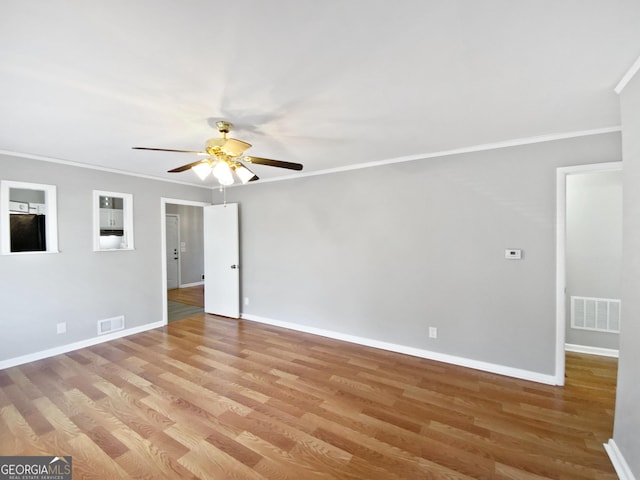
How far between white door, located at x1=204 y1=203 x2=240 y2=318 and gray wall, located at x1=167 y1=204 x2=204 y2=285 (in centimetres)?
311

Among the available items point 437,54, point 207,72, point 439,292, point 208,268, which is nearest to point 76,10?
point 207,72

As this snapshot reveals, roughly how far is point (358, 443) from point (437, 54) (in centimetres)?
248

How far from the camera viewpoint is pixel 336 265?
3873mm

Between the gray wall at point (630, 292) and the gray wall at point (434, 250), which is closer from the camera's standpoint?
the gray wall at point (630, 292)

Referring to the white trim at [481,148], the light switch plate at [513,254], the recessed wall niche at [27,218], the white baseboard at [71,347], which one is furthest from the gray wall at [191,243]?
the light switch plate at [513,254]

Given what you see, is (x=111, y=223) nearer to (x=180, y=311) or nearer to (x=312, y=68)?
(x=180, y=311)

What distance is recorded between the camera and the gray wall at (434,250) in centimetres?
267

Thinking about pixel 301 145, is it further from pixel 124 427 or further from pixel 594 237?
pixel 594 237

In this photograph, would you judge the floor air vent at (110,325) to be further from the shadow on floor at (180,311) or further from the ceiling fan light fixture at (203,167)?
the ceiling fan light fixture at (203,167)

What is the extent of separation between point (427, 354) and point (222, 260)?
361 cm

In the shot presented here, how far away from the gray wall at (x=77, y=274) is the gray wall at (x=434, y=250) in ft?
6.19

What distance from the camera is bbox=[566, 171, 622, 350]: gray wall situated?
3.21 metres

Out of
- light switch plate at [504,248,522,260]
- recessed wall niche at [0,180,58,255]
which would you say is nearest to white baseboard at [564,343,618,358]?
light switch plate at [504,248,522,260]

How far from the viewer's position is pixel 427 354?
128 inches
